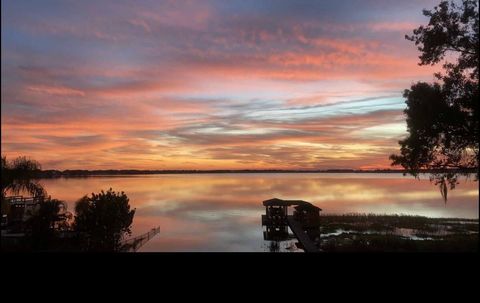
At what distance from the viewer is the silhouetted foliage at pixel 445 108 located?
750 centimetres

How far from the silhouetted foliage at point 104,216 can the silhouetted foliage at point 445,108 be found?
23.1 feet

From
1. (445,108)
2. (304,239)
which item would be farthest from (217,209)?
(445,108)

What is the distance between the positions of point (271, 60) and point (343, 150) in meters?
2.37

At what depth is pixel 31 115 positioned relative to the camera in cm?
665

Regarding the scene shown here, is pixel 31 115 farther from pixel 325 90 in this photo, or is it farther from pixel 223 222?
pixel 223 222

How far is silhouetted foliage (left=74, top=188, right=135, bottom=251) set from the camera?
8.72 m

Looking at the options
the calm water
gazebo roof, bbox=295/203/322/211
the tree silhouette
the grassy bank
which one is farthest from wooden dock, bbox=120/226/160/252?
the tree silhouette

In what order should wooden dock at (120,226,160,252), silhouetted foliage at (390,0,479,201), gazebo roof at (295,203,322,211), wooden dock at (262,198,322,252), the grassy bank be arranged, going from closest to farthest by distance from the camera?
silhouetted foliage at (390,0,479,201) → wooden dock at (120,226,160,252) → wooden dock at (262,198,322,252) → gazebo roof at (295,203,322,211) → the grassy bank

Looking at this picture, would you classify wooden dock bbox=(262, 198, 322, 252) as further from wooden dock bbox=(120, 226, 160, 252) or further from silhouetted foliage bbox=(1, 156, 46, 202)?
silhouetted foliage bbox=(1, 156, 46, 202)

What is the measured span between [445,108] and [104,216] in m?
8.25

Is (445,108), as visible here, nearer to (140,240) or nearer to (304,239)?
(304,239)

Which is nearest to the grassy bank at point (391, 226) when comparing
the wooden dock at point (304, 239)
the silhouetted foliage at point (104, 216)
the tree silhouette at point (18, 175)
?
the wooden dock at point (304, 239)

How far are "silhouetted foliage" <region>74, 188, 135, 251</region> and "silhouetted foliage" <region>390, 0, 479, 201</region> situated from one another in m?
7.04

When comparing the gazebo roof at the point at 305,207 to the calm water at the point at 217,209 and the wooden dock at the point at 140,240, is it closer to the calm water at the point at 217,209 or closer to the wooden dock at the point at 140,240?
the calm water at the point at 217,209
